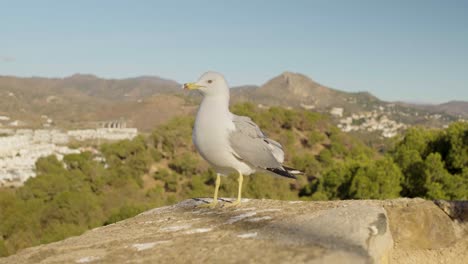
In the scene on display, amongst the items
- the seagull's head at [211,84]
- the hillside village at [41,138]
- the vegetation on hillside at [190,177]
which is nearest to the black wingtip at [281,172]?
the seagull's head at [211,84]

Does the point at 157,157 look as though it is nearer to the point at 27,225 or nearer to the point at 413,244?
the point at 27,225

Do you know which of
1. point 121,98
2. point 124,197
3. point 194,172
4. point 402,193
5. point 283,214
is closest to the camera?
point 283,214

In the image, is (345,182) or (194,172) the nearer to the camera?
(345,182)

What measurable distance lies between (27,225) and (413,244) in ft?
98.1

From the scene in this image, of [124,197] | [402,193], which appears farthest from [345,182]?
[124,197]

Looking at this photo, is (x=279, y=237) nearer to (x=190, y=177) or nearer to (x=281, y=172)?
(x=281, y=172)

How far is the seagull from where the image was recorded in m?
5.19

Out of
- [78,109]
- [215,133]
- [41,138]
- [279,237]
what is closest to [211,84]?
[215,133]

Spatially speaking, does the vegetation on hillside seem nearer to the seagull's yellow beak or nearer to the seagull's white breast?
the seagull's white breast

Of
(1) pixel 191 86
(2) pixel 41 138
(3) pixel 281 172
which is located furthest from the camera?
(2) pixel 41 138

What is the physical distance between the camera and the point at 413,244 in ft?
15.7

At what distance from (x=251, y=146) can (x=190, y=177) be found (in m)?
41.0

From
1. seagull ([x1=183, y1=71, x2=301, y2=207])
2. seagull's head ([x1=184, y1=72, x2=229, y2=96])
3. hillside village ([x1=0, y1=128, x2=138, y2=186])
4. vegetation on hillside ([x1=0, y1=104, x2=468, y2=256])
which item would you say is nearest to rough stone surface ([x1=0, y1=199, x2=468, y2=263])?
seagull ([x1=183, y1=71, x2=301, y2=207])

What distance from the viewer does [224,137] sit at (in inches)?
203
